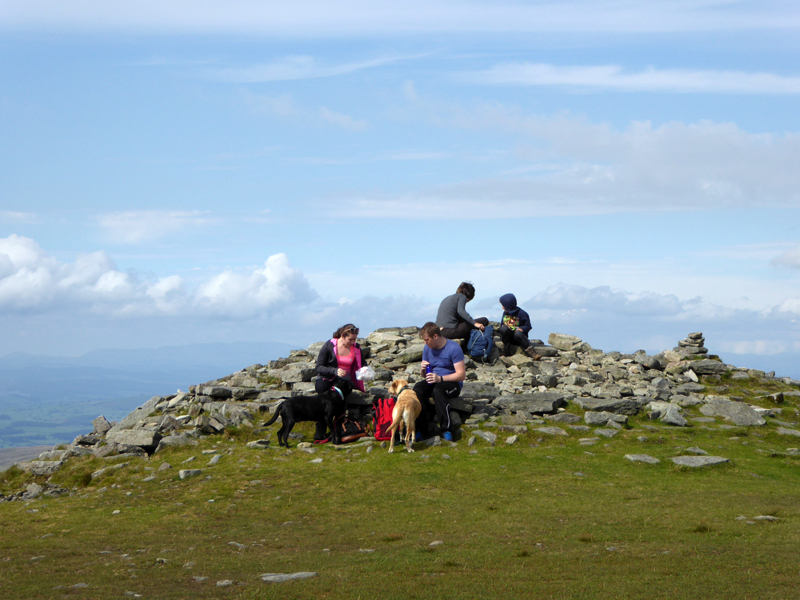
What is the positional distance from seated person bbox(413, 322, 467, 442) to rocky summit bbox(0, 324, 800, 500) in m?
0.91

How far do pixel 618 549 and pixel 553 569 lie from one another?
1.61 meters

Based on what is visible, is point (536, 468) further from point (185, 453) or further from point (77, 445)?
point (77, 445)

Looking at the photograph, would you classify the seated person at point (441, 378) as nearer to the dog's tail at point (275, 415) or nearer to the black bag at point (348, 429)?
the black bag at point (348, 429)

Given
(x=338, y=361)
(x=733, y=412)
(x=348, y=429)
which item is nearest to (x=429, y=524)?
(x=348, y=429)

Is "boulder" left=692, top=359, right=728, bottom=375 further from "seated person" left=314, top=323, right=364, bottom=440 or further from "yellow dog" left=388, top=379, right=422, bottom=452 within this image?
"seated person" left=314, top=323, right=364, bottom=440

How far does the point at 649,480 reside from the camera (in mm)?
14672

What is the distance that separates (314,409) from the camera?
18.1 metres

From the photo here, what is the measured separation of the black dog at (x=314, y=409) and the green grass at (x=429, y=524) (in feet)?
2.50

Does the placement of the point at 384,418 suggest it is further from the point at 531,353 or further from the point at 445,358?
the point at 531,353

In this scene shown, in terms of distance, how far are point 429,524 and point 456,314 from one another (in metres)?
13.9

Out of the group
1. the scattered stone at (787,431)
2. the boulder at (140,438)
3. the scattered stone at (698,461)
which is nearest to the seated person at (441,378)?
the scattered stone at (698,461)

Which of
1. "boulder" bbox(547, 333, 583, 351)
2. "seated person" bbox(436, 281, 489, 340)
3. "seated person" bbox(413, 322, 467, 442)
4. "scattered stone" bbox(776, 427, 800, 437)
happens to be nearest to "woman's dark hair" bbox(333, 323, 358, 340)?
"seated person" bbox(413, 322, 467, 442)

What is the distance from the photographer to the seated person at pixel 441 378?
57.0 ft

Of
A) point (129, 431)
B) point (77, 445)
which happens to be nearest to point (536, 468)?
point (129, 431)
